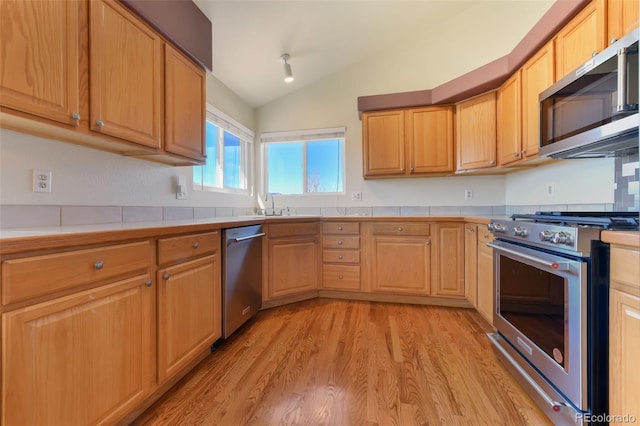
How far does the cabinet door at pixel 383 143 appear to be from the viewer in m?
2.91

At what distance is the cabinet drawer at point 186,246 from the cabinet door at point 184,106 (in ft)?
2.02

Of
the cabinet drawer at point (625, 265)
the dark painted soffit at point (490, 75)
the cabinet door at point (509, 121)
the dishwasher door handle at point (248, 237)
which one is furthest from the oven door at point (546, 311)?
the dishwasher door handle at point (248, 237)

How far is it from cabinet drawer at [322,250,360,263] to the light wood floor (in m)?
0.71

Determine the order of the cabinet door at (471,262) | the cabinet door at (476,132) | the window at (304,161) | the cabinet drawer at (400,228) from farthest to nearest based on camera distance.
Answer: the window at (304,161) < the cabinet drawer at (400,228) < the cabinet door at (476,132) < the cabinet door at (471,262)

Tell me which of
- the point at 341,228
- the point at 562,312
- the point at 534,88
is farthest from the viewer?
the point at 341,228

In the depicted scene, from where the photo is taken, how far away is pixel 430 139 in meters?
2.83

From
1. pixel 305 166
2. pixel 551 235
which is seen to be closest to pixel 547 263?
pixel 551 235

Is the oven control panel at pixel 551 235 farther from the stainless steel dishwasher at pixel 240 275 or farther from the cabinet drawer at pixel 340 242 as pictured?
the stainless steel dishwasher at pixel 240 275

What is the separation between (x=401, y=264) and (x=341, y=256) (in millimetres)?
614

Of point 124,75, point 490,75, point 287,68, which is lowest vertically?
point 124,75

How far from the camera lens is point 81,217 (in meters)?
1.43

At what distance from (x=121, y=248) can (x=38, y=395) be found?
19.9 inches

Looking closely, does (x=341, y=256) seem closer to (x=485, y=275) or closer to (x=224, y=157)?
(x=485, y=275)

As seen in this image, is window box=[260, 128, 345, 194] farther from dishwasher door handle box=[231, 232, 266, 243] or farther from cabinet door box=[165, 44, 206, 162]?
cabinet door box=[165, 44, 206, 162]
